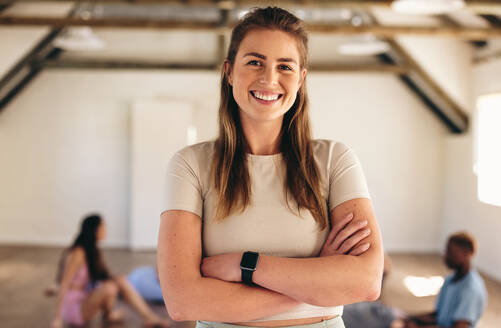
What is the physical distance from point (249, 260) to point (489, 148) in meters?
6.52

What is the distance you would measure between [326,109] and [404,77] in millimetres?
1463

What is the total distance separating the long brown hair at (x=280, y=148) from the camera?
1.24 m

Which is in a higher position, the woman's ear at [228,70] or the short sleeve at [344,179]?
the woman's ear at [228,70]

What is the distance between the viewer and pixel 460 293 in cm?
303

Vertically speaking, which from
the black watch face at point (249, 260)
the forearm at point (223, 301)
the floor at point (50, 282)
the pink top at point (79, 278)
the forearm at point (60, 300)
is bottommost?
the floor at point (50, 282)

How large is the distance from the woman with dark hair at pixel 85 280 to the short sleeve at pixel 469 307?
262cm

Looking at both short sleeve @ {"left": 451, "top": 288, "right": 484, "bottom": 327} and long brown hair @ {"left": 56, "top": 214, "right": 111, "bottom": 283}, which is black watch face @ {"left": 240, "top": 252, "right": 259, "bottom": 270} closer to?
short sleeve @ {"left": 451, "top": 288, "right": 484, "bottom": 327}

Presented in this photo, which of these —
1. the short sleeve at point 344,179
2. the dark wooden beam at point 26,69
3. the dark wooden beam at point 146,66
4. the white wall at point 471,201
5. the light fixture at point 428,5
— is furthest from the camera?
the dark wooden beam at point 146,66

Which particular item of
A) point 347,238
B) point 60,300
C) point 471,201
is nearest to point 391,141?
point 471,201

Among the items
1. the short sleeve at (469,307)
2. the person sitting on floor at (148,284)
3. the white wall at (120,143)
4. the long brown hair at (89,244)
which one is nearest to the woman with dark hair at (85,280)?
the long brown hair at (89,244)

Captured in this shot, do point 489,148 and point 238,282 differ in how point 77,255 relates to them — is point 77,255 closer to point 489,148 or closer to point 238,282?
point 238,282

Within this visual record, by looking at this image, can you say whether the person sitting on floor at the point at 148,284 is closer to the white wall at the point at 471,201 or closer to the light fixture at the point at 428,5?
Result: the light fixture at the point at 428,5

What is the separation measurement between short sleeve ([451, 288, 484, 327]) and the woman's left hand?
2.37 meters

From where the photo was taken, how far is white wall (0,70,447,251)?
800cm
